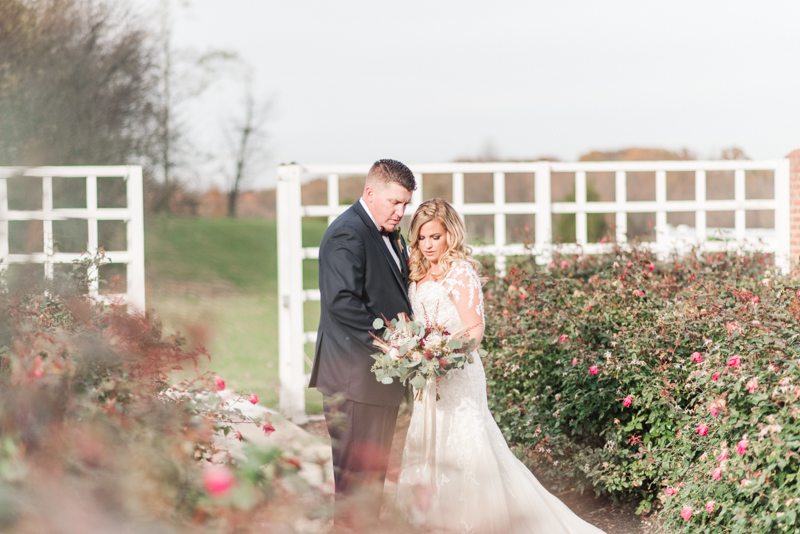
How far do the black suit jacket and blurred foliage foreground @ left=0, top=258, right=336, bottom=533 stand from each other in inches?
53.6

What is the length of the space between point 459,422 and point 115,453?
2.28 m

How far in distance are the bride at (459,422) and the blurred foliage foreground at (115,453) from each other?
1.73m

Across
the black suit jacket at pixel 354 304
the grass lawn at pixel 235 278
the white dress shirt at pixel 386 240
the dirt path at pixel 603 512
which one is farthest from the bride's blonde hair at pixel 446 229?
the grass lawn at pixel 235 278

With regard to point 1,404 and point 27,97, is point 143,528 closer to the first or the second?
point 1,404

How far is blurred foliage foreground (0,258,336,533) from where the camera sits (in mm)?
1136

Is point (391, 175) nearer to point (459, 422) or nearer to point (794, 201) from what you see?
point (459, 422)

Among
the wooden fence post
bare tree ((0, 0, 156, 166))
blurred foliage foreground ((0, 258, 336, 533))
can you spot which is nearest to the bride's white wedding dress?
blurred foliage foreground ((0, 258, 336, 533))

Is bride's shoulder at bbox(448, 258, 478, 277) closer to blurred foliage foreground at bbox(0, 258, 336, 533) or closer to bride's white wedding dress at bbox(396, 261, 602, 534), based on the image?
bride's white wedding dress at bbox(396, 261, 602, 534)

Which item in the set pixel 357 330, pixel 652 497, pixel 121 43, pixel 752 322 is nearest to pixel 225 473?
pixel 357 330

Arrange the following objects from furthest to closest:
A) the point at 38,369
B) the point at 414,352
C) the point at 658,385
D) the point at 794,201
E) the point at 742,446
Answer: the point at 794,201 < the point at 658,385 < the point at 414,352 < the point at 742,446 < the point at 38,369

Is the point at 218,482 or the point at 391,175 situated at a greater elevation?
the point at 391,175

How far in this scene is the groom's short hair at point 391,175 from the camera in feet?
10.8

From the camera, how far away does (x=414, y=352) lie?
2.95m

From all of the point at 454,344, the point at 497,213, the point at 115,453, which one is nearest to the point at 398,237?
the point at 454,344
